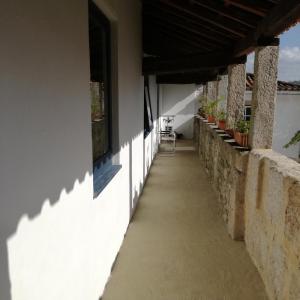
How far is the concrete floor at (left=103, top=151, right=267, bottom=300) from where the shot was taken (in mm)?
2561

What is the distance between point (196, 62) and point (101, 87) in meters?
2.01

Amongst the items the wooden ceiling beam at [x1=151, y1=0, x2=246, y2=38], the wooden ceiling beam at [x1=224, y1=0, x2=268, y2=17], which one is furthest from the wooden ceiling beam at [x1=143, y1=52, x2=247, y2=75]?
the wooden ceiling beam at [x1=224, y1=0, x2=268, y2=17]

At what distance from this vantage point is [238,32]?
3.59 metres

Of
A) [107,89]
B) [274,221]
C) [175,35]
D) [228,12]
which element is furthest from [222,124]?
[274,221]

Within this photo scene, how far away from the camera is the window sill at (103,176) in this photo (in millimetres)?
2370

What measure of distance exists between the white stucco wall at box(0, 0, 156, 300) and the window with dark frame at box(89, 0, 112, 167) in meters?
0.53

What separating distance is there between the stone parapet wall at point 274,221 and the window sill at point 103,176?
1.38m

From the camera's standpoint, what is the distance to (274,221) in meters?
2.36

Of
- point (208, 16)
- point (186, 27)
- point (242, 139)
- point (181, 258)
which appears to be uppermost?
point (186, 27)

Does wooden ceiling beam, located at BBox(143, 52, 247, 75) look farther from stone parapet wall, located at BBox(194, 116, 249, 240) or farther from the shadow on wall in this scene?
the shadow on wall

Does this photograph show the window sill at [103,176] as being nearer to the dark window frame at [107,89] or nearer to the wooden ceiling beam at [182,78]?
the dark window frame at [107,89]

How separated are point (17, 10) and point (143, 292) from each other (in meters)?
2.30

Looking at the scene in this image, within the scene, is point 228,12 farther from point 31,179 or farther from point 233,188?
point 31,179

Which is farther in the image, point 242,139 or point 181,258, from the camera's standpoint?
point 242,139
